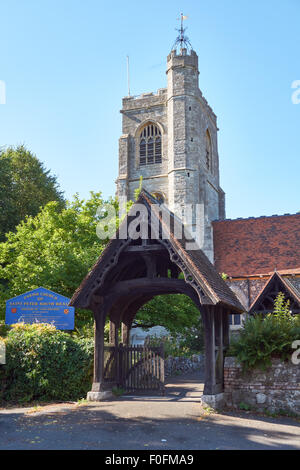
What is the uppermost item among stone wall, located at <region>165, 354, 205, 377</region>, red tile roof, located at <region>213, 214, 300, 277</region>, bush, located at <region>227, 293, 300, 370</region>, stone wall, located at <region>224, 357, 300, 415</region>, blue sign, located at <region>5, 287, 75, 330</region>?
red tile roof, located at <region>213, 214, 300, 277</region>

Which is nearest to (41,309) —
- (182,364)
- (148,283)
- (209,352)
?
(148,283)

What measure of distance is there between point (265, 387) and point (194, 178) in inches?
1147

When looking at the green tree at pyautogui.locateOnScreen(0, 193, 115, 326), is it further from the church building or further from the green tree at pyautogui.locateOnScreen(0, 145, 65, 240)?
the church building

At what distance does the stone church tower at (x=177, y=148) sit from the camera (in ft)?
125

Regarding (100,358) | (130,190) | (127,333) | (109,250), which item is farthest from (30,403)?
(130,190)

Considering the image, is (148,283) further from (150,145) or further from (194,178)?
(150,145)

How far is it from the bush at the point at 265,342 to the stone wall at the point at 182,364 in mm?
8779

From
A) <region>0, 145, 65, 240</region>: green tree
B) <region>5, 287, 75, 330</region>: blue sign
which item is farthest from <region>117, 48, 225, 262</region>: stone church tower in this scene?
<region>5, 287, 75, 330</region>: blue sign

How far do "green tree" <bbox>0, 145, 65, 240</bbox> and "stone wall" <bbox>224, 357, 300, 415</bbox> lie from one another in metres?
24.0

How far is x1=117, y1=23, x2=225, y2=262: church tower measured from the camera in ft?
125

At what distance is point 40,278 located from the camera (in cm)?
1755

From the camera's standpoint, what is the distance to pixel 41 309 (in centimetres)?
1427
